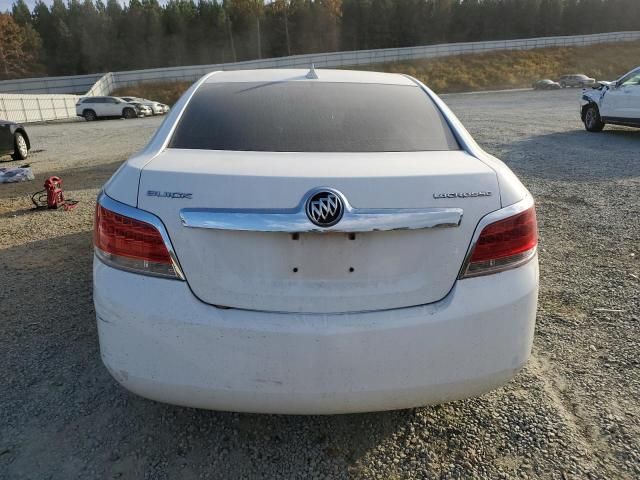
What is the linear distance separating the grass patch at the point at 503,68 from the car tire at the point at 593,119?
30.0 meters

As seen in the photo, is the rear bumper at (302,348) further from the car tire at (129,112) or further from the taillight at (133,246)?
the car tire at (129,112)

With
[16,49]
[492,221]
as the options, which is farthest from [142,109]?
[16,49]

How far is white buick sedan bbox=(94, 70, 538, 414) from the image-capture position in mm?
1734

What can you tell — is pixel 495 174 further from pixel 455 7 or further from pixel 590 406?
pixel 455 7

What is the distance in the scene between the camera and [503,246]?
1874 millimetres

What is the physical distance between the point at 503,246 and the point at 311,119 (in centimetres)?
115

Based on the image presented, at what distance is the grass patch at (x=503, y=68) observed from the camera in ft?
145

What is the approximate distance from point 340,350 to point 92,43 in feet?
261

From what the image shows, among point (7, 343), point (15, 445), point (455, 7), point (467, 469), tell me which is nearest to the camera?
point (467, 469)

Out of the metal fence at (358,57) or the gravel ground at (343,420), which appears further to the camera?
the metal fence at (358,57)

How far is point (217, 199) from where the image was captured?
1733 millimetres

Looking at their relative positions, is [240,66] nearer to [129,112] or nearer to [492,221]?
[129,112]

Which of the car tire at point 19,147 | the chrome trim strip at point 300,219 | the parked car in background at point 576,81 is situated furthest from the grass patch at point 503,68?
the chrome trim strip at point 300,219

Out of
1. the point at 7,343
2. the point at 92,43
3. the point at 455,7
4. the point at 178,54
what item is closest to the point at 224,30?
the point at 178,54
